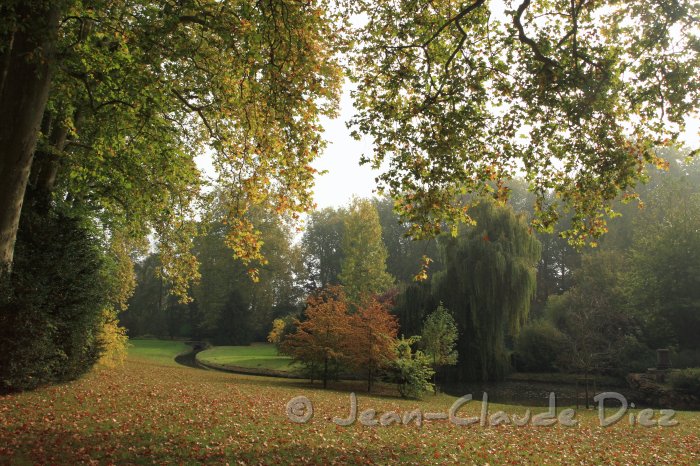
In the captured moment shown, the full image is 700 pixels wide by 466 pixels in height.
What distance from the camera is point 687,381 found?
2209 cm

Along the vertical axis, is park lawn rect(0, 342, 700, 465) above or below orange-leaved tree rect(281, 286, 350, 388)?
below

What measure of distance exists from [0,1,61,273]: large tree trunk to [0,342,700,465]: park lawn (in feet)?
9.87

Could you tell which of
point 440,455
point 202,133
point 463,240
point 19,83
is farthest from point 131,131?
point 463,240

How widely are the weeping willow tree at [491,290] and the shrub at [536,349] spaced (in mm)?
7140

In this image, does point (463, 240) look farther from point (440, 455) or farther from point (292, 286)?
point (292, 286)

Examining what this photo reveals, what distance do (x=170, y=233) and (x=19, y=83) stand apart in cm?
811

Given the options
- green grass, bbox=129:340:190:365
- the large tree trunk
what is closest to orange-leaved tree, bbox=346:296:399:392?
the large tree trunk

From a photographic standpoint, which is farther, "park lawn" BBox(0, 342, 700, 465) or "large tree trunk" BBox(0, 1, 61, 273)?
"large tree trunk" BBox(0, 1, 61, 273)

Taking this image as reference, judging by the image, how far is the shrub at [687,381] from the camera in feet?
72.0

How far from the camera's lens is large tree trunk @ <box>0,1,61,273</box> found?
7012mm

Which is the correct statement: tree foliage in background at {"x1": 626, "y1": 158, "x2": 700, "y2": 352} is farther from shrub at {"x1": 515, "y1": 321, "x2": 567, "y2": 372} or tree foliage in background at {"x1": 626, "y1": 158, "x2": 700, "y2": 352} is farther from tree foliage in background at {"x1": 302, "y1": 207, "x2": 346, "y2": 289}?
tree foliage in background at {"x1": 302, "y1": 207, "x2": 346, "y2": 289}

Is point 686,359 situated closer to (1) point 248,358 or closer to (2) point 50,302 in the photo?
(1) point 248,358

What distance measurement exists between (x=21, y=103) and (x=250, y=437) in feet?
20.2

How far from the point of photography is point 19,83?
724 centimetres
